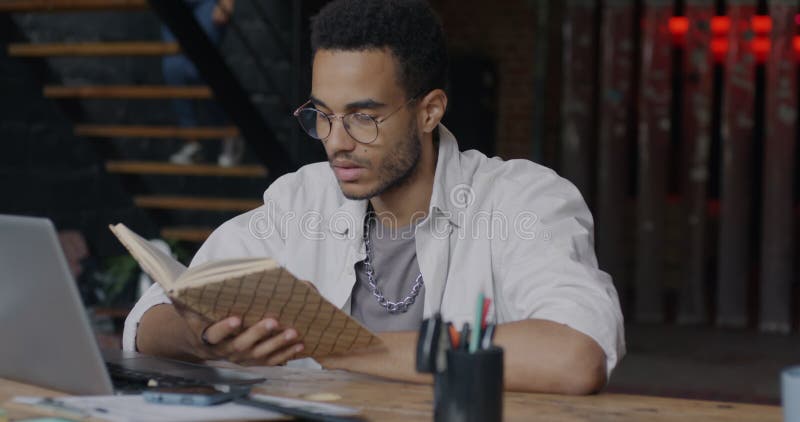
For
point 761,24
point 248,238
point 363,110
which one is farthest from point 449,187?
point 761,24

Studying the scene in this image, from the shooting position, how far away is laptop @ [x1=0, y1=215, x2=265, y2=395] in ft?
4.91

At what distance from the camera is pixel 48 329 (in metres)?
1.57

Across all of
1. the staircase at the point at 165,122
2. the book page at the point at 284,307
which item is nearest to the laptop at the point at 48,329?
the book page at the point at 284,307

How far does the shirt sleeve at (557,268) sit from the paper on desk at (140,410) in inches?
23.7

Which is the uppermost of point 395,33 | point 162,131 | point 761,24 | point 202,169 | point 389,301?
point 395,33

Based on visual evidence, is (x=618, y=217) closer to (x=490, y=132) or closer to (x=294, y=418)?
(x=490, y=132)

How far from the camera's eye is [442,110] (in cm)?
229

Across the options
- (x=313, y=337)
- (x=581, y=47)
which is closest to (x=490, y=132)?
(x=581, y=47)

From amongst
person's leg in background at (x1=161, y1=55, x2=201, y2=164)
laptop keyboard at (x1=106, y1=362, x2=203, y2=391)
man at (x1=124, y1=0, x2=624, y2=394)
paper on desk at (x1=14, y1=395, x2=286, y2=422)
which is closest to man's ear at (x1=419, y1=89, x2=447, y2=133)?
man at (x1=124, y1=0, x2=624, y2=394)

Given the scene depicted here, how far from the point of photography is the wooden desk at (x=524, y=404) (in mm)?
1563

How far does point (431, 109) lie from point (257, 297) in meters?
0.79

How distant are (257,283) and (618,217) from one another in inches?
243

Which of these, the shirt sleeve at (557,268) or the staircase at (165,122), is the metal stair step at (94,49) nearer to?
the staircase at (165,122)

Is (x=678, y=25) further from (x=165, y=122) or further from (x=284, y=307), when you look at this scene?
(x=284, y=307)
